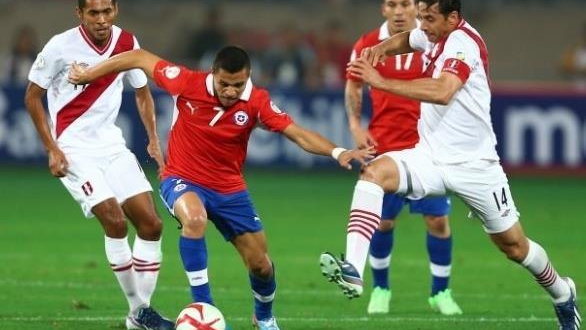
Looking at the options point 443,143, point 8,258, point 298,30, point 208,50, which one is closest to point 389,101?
point 443,143

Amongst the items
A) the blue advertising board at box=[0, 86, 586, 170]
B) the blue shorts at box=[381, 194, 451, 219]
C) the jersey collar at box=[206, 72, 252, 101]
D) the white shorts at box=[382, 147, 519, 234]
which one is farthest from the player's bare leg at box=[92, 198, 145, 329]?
the blue advertising board at box=[0, 86, 586, 170]

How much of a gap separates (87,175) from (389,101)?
10.1 ft

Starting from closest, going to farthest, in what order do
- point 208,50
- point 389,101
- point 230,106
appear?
point 230,106
point 389,101
point 208,50

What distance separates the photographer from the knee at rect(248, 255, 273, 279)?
10.7 m

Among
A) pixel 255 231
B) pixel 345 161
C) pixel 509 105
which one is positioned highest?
pixel 345 161

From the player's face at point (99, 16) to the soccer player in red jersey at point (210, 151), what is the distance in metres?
0.69

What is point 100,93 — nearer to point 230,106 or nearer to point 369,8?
point 230,106

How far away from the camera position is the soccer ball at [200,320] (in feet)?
32.5

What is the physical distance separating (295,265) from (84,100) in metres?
4.96

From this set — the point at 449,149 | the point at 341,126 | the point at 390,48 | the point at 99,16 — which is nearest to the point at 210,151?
the point at 99,16

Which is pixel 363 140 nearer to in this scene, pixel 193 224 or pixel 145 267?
pixel 193 224

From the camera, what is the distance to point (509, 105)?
24453mm

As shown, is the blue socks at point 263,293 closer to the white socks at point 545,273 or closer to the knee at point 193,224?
the knee at point 193,224

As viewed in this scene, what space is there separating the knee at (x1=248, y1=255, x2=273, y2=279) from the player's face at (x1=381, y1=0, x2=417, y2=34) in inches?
123
